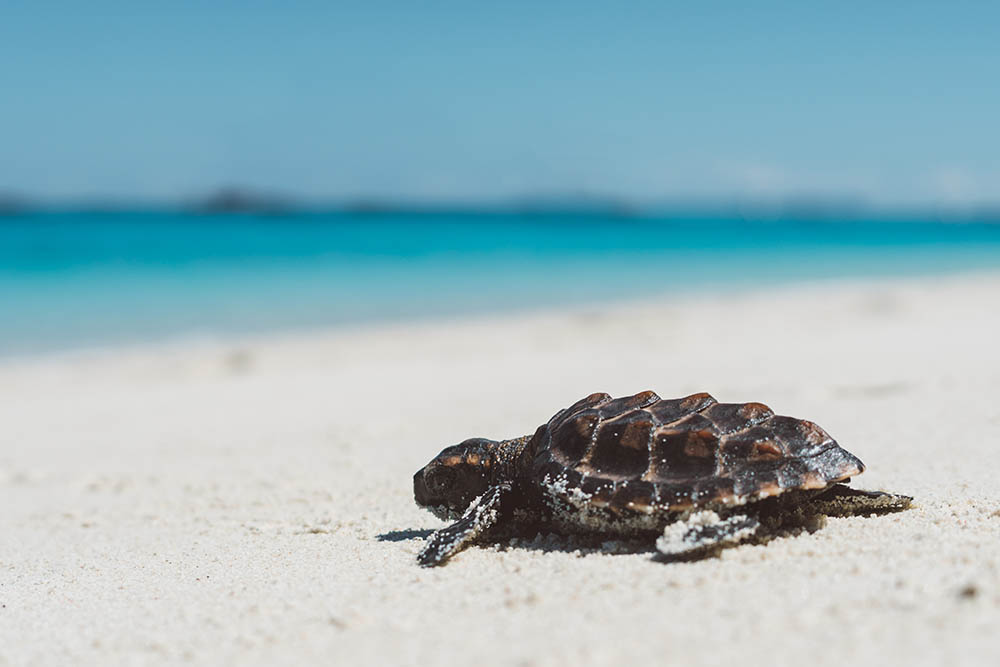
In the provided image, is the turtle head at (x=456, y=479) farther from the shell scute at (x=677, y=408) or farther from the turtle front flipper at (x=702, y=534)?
the turtle front flipper at (x=702, y=534)

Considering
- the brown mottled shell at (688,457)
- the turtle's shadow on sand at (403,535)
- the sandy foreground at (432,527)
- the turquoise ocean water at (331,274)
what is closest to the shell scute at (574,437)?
the brown mottled shell at (688,457)

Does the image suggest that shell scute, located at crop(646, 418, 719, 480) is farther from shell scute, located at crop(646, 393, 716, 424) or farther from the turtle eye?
the turtle eye

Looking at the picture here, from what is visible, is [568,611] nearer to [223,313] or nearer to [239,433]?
[239,433]

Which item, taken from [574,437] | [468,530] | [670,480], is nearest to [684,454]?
[670,480]

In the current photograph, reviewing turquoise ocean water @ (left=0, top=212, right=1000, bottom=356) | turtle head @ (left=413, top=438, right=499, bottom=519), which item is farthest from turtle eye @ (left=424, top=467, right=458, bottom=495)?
turquoise ocean water @ (left=0, top=212, right=1000, bottom=356)

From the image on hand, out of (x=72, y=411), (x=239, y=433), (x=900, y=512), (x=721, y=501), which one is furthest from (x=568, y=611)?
(x=72, y=411)

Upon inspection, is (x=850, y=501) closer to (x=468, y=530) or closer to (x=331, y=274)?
(x=468, y=530)
